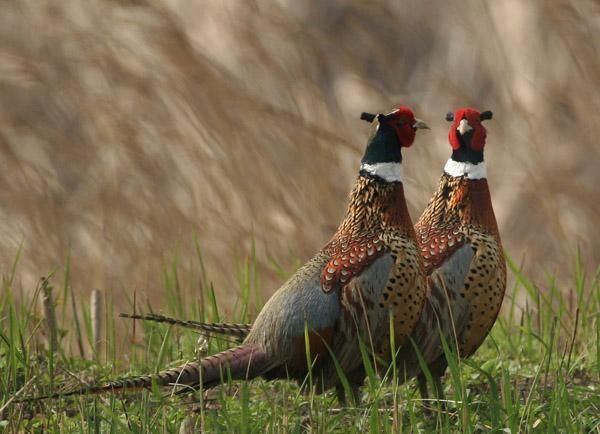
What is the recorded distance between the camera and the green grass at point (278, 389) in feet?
12.6

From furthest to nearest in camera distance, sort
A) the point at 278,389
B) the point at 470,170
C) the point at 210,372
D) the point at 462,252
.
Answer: the point at 278,389, the point at 470,170, the point at 462,252, the point at 210,372

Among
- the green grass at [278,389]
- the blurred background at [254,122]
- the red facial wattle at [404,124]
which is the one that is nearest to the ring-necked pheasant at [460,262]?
the green grass at [278,389]

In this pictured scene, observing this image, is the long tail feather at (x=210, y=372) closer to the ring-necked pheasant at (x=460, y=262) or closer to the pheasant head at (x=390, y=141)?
the ring-necked pheasant at (x=460, y=262)

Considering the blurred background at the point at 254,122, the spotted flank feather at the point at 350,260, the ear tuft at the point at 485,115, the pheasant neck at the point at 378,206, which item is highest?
the blurred background at the point at 254,122

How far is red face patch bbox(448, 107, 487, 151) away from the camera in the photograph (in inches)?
176

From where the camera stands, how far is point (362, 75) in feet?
20.3

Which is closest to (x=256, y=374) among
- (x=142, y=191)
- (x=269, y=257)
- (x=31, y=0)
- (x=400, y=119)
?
(x=400, y=119)

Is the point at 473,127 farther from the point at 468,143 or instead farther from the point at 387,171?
the point at 387,171

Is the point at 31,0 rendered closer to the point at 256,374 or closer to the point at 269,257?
the point at 269,257

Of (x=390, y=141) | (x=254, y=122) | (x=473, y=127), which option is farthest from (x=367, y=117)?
(x=254, y=122)

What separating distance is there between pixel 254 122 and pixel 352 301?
1935 mm

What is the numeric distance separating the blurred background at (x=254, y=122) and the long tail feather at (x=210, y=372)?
4.66 ft

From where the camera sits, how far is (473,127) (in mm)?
4496

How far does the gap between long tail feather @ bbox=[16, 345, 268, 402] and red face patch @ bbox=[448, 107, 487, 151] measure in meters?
1.03
